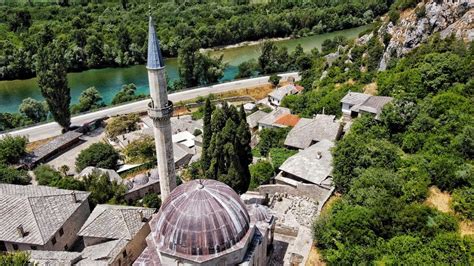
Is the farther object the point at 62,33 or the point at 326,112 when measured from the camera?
the point at 62,33

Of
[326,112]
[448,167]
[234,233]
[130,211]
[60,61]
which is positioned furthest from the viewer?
[60,61]

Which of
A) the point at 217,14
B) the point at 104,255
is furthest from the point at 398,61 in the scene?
the point at 217,14

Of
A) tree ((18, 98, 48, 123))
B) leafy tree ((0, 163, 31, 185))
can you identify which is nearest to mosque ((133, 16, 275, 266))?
leafy tree ((0, 163, 31, 185))

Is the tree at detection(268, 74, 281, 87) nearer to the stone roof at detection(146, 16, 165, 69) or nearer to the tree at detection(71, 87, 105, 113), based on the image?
the tree at detection(71, 87, 105, 113)

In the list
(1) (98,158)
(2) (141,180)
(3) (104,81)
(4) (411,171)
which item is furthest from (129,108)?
(4) (411,171)

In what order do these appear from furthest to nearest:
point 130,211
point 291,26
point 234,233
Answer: point 291,26 < point 130,211 < point 234,233

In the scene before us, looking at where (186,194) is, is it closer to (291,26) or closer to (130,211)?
(130,211)

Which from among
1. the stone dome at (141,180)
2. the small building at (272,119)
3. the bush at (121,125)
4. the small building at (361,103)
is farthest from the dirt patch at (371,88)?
the bush at (121,125)

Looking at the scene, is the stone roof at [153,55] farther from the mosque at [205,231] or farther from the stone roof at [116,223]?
the stone roof at [116,223]
